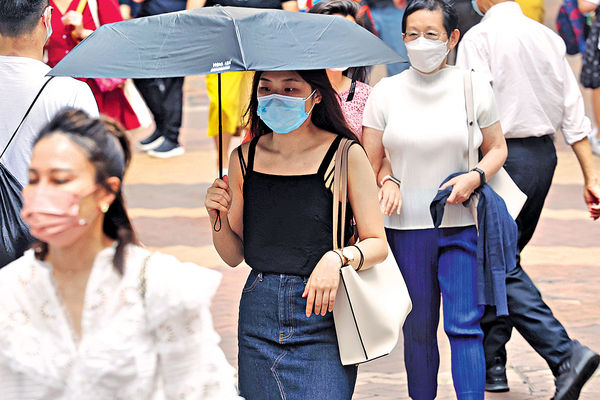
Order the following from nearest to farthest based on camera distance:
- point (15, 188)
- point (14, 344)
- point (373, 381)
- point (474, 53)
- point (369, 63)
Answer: point (14, 344), point (369, 63), point (15, 188), point (474, 53), point (373, 381)

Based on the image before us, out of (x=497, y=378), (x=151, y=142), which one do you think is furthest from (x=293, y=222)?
(x=151, y=142)

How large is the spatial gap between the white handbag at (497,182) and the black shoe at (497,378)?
106cm

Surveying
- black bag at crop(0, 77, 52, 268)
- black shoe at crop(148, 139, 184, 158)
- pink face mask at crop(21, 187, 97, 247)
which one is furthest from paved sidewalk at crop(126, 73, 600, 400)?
pink face mask at crop(21, 187, 97, 247)

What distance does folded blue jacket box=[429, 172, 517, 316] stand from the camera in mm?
4656

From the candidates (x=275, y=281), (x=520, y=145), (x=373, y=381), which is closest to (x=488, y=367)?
(x=373, y=381)

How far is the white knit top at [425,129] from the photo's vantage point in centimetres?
466

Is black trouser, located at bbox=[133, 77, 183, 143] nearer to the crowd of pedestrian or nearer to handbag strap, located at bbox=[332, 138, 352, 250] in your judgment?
the crowd of pedestrian

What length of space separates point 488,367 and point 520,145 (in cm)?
113

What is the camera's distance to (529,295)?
509 centimetres

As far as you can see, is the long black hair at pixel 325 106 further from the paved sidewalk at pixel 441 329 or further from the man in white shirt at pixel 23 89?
the paved sidewalk at pixel 441 329

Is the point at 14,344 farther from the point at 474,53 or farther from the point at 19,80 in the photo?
the point at 474,53

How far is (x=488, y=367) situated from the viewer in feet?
18.4

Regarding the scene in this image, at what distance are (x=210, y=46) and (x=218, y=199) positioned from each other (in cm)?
58

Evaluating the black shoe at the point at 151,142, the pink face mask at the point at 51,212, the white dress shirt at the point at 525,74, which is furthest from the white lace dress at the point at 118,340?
the black shoe at the point at 151,142
